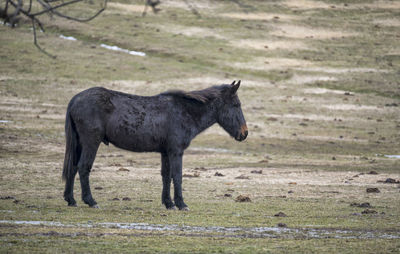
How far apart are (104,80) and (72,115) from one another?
114ft

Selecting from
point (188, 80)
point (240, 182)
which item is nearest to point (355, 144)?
point (240, 182)

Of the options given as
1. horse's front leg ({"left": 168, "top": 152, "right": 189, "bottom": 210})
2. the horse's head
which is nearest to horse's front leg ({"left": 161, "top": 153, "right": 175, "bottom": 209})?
horse's front leg ({"left": 168, "top": 152, "right": 189, "bottom": 210})

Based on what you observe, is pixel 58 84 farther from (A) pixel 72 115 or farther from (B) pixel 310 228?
(B) pixel 310 228

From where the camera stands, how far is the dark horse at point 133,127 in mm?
13711

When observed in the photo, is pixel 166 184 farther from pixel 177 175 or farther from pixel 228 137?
pixel 228 137

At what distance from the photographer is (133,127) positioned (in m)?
13.9

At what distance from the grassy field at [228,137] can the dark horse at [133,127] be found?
86 centimetres

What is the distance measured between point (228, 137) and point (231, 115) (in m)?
18.9

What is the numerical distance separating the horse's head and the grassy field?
1.82 m

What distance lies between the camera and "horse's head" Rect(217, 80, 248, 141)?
49.4 feet

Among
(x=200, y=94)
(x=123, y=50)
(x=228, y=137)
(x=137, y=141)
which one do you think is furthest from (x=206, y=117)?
(x=123, y=50)

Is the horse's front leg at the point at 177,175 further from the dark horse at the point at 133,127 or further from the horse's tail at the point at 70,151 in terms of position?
the horse's tail at the point at 70,151

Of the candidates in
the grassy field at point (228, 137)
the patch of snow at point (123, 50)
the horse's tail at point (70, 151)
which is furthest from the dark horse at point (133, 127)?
the patch of snow at point (123, 50)

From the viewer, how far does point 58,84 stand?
46.0 meters
